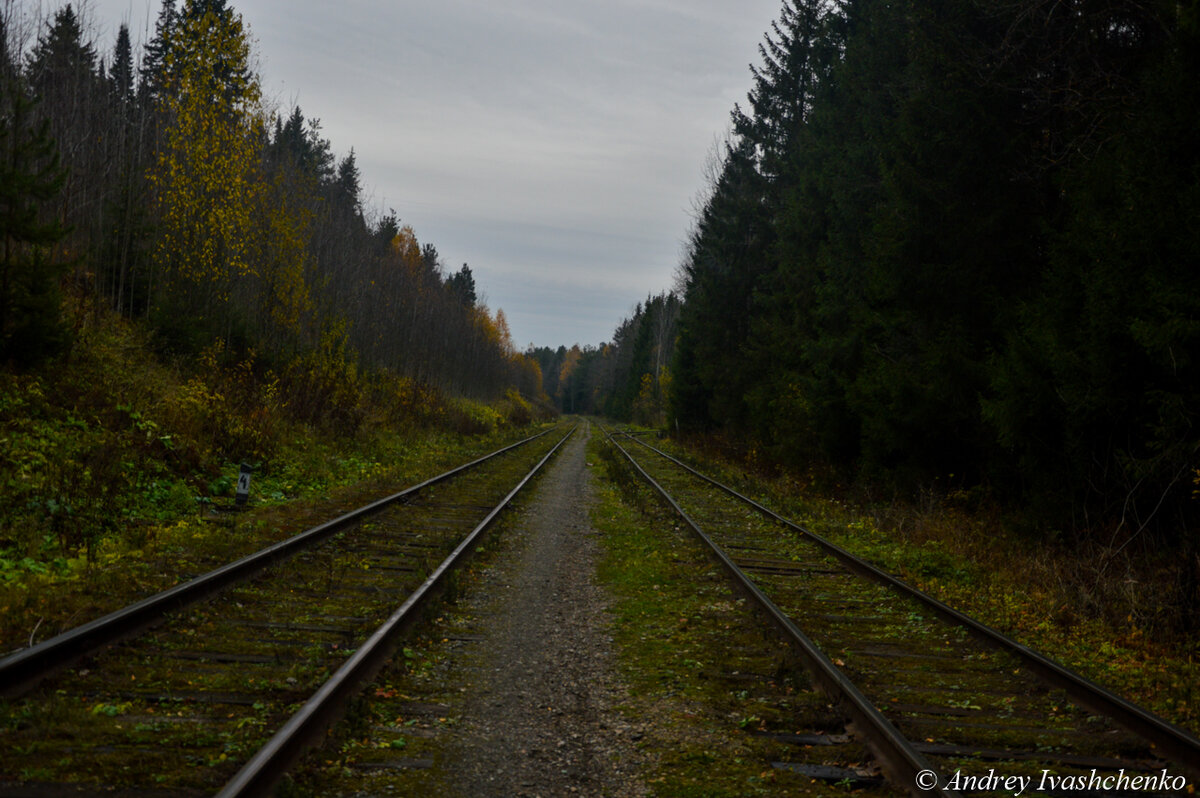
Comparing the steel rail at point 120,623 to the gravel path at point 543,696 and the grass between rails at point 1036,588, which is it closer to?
the gravel path at point 543,696

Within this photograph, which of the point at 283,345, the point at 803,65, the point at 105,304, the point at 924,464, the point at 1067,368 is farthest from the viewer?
the point at 803,65

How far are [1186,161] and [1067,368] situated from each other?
7.76ft

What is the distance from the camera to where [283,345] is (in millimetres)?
20453

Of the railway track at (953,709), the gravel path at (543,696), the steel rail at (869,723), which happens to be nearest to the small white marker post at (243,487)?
the gravel path at (543,696)

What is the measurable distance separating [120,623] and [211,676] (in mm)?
974

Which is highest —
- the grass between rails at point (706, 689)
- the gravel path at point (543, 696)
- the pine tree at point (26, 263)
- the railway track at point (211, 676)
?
the pine tree at point (26, 263)

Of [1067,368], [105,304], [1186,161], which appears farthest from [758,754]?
[105,304]

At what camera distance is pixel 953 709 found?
5188mm

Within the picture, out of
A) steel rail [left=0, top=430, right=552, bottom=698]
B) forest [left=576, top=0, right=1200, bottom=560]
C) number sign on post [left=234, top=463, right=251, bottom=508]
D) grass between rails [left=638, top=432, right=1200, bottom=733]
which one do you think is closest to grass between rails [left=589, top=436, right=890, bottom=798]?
grass between rails [left=638, top=432, right=1200, bottom=733]

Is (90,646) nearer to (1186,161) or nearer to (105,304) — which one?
(1186,161)

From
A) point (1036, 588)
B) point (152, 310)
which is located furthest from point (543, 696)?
point (152, 310)

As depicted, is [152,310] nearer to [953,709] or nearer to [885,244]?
[885,244]

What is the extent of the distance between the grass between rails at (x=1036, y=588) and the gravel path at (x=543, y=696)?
3.75 meters

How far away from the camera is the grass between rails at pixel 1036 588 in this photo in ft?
19.7
